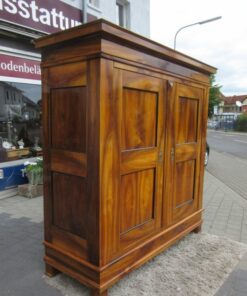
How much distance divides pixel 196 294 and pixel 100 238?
40.9 inches

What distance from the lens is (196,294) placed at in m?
2.42

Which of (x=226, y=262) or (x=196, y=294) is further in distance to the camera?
(x=226, y=262)

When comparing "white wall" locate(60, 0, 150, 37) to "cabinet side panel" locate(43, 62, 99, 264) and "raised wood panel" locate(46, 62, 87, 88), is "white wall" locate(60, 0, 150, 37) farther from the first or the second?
"cabinet side panel" locate(43, 62, 99, 264)

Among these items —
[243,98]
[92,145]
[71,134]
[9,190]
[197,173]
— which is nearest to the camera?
[92,145]

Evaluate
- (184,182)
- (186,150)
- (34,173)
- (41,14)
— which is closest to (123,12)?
(41,14)

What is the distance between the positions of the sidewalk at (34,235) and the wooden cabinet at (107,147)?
0.97 ft

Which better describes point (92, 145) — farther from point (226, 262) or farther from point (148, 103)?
point (226, 262)

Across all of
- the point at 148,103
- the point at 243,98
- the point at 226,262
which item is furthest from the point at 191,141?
the point at 243,98

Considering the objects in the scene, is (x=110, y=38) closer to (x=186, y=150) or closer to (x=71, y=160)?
(x=71, y=160)

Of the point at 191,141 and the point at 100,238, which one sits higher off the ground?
the point at 191,141

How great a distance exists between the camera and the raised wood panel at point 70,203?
2329 mm

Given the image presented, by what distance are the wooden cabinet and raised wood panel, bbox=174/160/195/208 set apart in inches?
6.3

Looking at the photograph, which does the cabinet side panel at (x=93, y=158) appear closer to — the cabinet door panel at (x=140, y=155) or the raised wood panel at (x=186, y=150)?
the cabinet door panel at (x=140, y=155)

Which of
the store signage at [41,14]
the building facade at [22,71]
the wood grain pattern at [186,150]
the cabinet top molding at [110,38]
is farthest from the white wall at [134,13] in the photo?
the cabinet top molding at [110,38]
